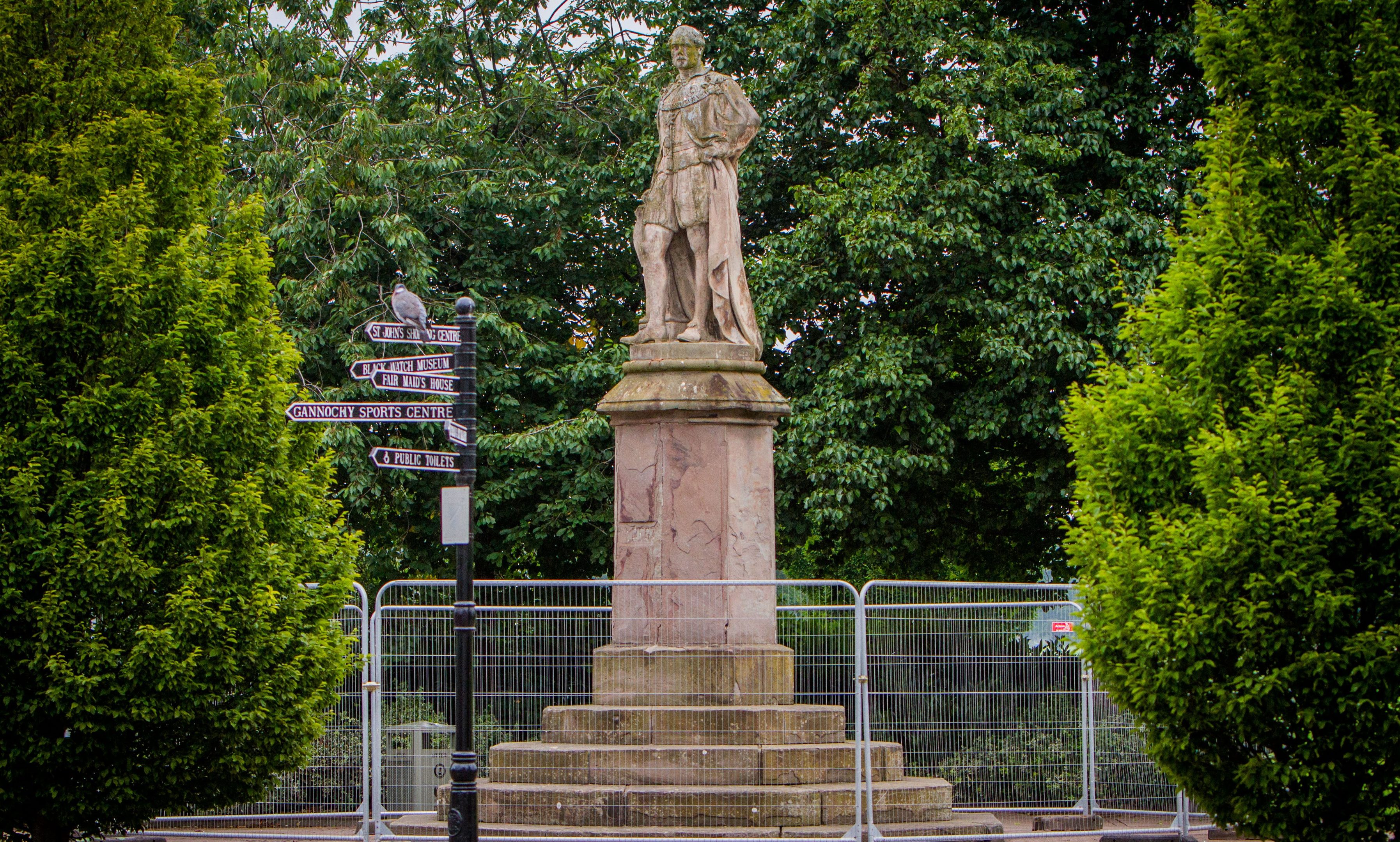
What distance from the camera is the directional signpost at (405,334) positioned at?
9992mm

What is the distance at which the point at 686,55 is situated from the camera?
14.0m

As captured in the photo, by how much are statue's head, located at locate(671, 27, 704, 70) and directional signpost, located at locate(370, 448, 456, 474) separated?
542 centimetres

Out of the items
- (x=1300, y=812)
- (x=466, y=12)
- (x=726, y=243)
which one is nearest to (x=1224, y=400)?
(x=1300, y=812)

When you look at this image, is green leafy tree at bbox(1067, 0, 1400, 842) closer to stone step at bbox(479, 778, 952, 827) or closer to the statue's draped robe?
stone step at bbox(479, 778, 952, 827)


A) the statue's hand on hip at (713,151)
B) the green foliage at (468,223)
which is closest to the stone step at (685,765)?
the statue's hand on hip at (713,151)

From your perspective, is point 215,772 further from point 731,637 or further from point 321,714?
point 731,637

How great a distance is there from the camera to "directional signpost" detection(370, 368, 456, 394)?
977 centimetres

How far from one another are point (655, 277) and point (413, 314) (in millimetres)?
3674

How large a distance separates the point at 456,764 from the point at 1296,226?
545 centimetres

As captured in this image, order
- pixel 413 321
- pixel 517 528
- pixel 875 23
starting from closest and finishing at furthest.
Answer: pixel 413 321, pixel 875 23, pixel 517 528

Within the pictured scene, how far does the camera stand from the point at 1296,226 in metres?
8.74

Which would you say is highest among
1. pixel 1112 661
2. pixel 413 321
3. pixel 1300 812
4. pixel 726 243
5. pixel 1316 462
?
pixel 726 243

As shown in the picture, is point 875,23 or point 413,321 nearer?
point 413,321

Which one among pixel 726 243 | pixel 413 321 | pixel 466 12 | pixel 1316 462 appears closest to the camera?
pixel 1316 462
